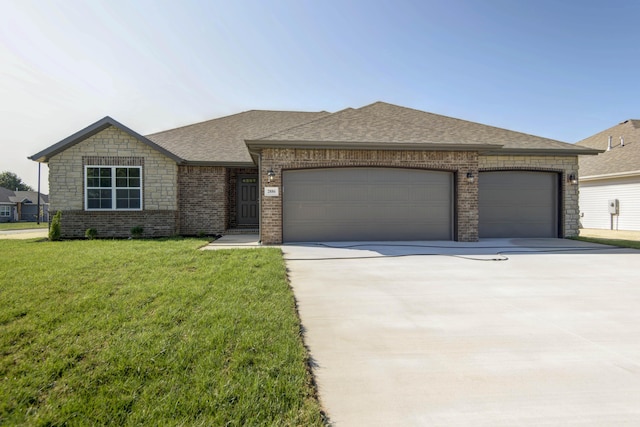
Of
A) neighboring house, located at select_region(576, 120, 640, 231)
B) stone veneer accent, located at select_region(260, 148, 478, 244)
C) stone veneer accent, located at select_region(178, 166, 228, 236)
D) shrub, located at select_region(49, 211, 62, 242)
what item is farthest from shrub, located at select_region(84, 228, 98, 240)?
neighboring house, located at select_region(576, 120, 640, 231)

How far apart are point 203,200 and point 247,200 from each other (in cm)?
189

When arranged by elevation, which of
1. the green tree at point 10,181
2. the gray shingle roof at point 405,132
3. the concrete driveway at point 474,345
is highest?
the green tree at point 10,181

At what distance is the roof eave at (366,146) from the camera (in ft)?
30.7

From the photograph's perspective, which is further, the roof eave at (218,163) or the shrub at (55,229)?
the roof eave at (218,163)

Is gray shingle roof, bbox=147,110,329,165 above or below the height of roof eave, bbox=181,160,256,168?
above

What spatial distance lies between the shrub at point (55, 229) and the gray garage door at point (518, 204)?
14.9 metres

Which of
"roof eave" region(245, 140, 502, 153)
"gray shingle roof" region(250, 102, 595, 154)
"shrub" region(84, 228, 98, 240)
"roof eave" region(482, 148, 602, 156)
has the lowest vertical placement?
"shrub" region(84, 228, 98, 240)

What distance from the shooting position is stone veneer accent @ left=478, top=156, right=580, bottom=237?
11.2 m

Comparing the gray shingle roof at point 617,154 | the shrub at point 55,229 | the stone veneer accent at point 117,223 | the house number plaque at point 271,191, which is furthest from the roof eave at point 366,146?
the gray shingle roof at point 617,154

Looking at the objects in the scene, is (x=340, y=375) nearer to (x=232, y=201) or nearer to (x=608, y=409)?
(x=608, y=409)

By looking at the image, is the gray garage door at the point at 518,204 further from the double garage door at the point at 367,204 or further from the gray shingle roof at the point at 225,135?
the gray shingle roof at the point at 225,135

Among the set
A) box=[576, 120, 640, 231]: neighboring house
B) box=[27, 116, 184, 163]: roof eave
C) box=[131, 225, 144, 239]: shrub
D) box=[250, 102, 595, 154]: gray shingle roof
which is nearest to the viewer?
box=[250, 102, 595, 154]: gray shingle roof

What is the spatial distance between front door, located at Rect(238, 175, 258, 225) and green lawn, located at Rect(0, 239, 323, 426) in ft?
27.9

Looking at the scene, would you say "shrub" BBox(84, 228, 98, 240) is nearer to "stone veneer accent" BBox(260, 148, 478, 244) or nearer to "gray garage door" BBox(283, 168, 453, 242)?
"stone veneer accent" BBox(260, 148, 478, 244)
